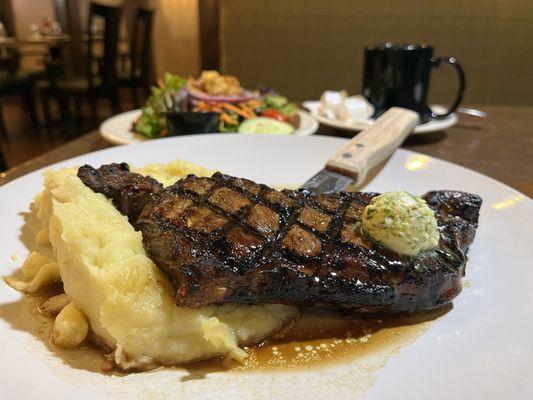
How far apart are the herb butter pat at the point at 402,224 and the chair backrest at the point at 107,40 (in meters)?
7.78

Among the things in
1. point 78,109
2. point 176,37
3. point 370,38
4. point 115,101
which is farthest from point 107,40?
point 370,38

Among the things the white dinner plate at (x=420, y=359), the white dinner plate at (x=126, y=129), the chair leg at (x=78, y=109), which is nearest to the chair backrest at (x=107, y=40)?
the chair leg at (x=78, y=109)

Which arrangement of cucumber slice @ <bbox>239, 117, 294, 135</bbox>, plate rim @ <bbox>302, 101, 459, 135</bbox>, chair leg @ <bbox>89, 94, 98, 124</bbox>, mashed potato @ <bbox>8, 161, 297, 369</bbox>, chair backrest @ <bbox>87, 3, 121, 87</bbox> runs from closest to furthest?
mashed potato @ <bbox>8, 161, 297, 369</bbox> < plate rim @ <bbox>302, 101, 459, 135</bbox> < cucumber slice @ <bbox>239, 117, 294, 135</bbox> < chair backrest @ <bbox>87, 3, 121, 87</bbox> < chair leg @ <bbox>89, 94, 98, 124</bbox>

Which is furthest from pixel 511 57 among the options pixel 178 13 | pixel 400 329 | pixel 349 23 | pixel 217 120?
pixel 178 13

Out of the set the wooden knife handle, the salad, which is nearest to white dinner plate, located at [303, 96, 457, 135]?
the salad

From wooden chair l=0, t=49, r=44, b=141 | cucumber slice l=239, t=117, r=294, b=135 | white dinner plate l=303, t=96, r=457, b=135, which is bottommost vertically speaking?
wooden chair l=0, t=49, r=44, b=141

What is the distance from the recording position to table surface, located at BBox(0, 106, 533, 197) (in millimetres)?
2406

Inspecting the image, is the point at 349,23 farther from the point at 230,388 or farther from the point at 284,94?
the point at 230,388

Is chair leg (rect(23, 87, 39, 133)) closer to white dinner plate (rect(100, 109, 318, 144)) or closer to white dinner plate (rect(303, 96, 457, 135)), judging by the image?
white dinner plate (rect(100, 109, 318, 144))

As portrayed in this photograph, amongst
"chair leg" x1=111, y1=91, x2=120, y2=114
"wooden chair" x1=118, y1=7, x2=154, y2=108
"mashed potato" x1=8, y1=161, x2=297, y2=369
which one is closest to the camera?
"mashed potato" x1=8, y1=161, x2=297, y2=369

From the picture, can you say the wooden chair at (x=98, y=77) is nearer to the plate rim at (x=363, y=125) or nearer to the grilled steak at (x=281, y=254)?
the plate rim at (x=363, y=125)

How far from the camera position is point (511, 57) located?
17.8 feet

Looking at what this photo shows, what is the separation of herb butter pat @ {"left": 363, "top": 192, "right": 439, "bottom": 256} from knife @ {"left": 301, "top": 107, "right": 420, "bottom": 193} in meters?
0.57

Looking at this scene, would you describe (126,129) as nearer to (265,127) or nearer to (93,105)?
(265,127)
